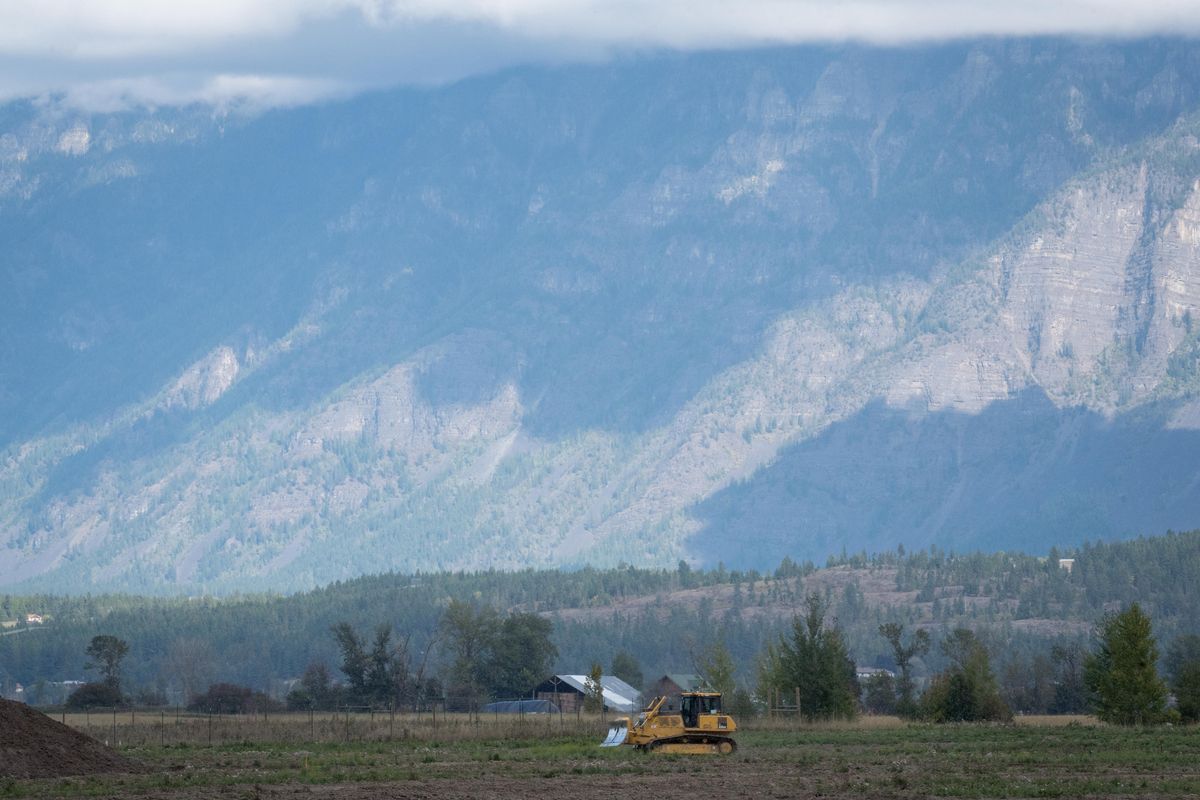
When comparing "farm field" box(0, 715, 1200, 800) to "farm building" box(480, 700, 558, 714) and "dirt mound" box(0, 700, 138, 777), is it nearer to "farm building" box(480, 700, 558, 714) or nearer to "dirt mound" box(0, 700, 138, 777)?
"dirt mound" box(0, 700, 138, 777)

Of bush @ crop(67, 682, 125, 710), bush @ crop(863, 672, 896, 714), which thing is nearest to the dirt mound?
bush @ crop(67, 682, 125, 710)

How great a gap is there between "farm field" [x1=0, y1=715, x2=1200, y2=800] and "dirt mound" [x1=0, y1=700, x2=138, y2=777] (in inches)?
66.4

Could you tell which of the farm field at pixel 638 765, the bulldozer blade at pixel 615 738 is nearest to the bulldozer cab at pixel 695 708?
the farm field at pixel 638 765

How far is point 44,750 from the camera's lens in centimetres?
7762

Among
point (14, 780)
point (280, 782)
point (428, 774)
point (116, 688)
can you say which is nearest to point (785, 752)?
point (428, 774)

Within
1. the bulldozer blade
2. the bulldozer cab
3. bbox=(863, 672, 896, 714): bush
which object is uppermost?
bbox=(863, 672, 896, 714): bush

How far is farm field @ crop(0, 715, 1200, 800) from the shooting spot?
2665 inches

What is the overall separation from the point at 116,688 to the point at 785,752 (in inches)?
3653

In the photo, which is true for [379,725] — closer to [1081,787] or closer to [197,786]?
[197,786]

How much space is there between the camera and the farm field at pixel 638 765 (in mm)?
67688

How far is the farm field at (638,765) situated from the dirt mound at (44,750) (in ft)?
5.53

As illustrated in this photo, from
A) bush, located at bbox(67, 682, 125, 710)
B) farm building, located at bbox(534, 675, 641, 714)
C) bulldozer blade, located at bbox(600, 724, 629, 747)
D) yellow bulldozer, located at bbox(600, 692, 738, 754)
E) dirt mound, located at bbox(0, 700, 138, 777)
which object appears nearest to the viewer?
dirt mound, located at bbox(0, 700, 138, 777)

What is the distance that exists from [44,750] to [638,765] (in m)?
21.5

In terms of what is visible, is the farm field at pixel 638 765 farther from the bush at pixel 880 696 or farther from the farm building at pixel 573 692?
the farm building at pixel 573 692
